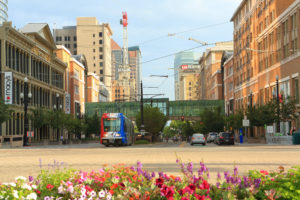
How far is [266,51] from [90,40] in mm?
112284

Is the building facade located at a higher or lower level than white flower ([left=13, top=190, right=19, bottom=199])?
higher

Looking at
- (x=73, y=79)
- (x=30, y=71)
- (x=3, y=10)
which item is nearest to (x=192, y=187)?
(x=30, y=71)

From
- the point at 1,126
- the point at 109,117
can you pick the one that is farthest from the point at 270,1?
the point at 1,126

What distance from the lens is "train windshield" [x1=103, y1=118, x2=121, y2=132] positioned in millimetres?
47750

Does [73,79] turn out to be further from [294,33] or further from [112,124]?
[294,33]

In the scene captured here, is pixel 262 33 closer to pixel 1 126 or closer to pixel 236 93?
pixel 236 93

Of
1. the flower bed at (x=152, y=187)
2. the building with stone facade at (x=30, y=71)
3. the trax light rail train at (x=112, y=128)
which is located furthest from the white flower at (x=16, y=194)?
the building with stone facade at (x=30, y=71)

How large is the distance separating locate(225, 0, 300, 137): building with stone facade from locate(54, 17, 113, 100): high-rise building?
80.6m

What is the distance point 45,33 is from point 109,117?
33.4m

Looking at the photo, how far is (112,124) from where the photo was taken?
47.8 m

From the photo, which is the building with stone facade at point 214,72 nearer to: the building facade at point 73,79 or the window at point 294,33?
the building facade at point 73,79

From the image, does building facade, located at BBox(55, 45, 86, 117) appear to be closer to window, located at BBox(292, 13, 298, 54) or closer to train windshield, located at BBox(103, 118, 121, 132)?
train windshield, located at BBox(103, 118, 121, 132)

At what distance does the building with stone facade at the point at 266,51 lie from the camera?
56.9m

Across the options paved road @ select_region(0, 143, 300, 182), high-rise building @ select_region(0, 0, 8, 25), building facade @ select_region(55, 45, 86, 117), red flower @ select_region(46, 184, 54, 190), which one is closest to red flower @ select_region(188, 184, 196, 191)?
red flower @ select_region(46, 184, 54, 190)
